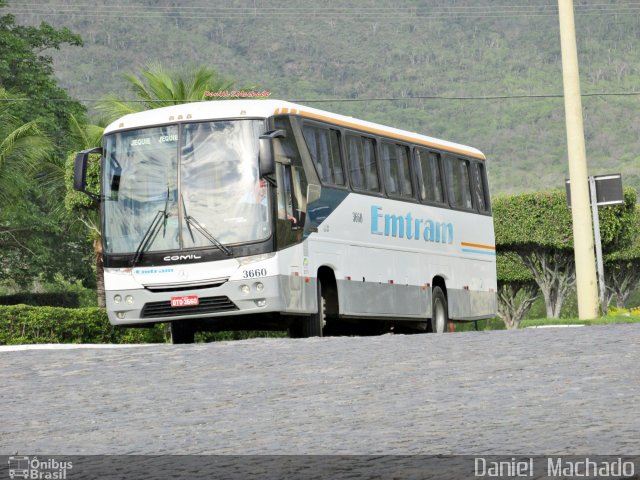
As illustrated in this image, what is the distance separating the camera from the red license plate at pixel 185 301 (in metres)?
19.4

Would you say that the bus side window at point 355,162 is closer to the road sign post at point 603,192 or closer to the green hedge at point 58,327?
the road sign post at point 603,192

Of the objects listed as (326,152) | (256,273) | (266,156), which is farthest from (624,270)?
(266,156)

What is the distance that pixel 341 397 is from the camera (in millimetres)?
10695

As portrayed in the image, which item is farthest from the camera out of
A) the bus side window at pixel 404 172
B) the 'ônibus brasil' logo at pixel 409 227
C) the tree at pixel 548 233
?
the tree at pixel 548 233

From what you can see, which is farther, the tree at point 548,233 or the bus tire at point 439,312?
the tree at point 548,233

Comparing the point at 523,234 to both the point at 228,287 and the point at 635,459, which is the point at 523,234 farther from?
the point at 635,459

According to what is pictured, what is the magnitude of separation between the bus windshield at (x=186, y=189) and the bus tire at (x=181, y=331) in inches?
60.7

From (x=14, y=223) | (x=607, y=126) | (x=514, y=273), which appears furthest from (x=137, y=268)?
(x=607, y=126)

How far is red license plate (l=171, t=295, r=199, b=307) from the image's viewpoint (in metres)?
19.4

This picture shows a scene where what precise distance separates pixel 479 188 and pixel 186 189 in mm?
9348

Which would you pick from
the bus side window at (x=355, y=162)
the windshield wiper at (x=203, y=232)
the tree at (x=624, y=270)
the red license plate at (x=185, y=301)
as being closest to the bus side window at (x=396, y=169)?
the bus side window at (x=355, y=162)

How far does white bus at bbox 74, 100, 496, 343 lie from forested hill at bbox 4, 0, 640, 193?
101237 mm

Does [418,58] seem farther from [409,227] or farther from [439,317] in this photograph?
[409,227]

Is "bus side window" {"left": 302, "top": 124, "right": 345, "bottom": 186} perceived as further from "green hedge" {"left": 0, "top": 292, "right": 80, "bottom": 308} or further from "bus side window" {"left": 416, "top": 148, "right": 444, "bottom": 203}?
"green hedge" {"left": 0, "top": 292, "right": 80, "bottom": 308}
